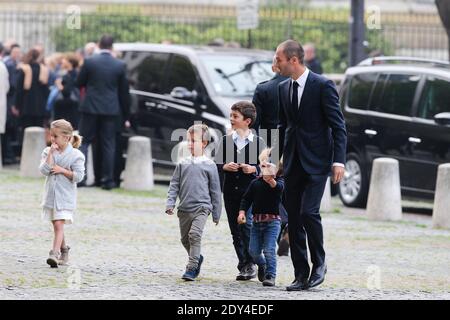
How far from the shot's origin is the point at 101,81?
1923 cm

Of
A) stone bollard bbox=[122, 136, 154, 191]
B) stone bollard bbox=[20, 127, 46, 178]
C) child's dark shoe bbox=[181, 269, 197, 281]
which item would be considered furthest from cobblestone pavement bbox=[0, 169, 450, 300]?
stone bollard bbox=[20, 127, 46, 178]

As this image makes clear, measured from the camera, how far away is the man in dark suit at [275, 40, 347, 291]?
35.4 ft

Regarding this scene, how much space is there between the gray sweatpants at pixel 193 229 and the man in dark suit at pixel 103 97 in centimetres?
798

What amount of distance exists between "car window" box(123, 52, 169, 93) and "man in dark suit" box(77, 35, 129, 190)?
136cm

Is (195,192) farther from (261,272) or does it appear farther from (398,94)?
(398,94)

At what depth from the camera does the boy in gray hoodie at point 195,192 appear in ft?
36.9

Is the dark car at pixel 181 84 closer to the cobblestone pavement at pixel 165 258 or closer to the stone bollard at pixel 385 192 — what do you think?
the cobblestone pavement at pixel 165 258

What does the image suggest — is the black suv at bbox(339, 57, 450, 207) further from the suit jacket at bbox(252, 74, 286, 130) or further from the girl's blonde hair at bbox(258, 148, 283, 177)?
the girl's blonde hair at bbox(258, 148, 283, 177)

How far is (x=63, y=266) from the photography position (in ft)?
39.4

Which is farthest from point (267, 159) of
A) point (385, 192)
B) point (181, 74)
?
point (181, 74)

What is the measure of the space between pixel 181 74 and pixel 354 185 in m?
3.07

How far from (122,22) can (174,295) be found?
2243 centimetres

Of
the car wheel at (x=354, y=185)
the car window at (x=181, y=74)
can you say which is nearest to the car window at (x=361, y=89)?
the car wheel at (x=354, y=185)
